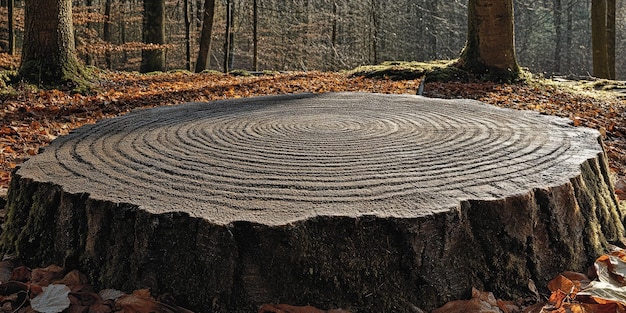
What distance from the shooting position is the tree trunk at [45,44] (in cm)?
680

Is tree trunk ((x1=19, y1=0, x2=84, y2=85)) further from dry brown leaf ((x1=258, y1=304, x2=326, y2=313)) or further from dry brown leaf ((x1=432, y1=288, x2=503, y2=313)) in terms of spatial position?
dry brown leaf ((x1=432, y1=288, x2=503, y2=313))

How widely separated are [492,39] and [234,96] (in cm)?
416

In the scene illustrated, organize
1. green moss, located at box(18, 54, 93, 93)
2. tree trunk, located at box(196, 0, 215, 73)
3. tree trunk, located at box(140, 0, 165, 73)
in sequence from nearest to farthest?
green moss, located at box(18, 54, 93, 93) → tree trunk, located at box(140, 0, 165, 73) → tree trunk, located at box(196, 0, 215, 73)

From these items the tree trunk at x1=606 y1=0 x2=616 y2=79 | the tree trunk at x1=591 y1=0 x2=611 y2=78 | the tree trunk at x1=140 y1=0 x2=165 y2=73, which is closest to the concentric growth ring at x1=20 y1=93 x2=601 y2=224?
the tree trunk at x1=591 y1=0 x2=611 y2=78

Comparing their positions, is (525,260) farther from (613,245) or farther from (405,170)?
(613,245)

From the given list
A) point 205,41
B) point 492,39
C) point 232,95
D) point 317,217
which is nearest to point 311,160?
point 317,217

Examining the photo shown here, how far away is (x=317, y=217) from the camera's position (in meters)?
1.55

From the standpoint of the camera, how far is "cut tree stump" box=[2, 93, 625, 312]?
159 cm

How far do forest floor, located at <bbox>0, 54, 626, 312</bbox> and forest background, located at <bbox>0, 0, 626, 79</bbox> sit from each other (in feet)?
47.4

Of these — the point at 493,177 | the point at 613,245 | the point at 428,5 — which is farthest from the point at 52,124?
the point at 428,5

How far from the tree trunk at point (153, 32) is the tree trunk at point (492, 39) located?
9.05 metres

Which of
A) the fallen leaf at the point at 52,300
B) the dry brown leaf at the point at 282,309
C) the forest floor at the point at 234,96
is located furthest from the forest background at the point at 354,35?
the dry brown leaf at the point at 282,309

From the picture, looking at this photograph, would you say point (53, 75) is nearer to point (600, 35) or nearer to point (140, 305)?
point (140, 305)

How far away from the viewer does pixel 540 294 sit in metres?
1.84
